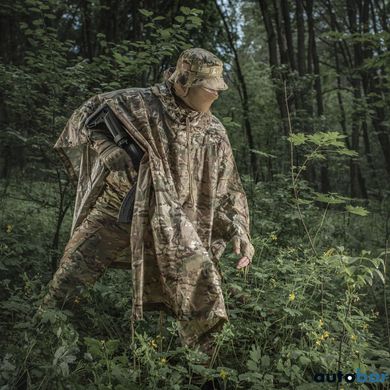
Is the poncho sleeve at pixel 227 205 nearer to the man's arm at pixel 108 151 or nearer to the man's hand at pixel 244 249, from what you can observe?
the man's hand at pixel 244 249

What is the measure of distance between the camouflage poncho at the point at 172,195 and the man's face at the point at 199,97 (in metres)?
0.07

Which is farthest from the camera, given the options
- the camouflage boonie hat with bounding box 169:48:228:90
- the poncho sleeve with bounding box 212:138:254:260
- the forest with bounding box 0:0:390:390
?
the poncho sleeve with bounding box 212:138:254:260

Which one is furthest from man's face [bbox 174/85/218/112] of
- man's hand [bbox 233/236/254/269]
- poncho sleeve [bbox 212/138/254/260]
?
man's hand [bbox 233/236/254/269]

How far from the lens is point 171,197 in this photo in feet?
10.0

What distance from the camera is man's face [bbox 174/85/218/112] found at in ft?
10.1

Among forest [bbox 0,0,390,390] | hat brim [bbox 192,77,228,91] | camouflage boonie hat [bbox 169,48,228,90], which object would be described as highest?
camouflage boonie hat [bbox 169,48,228,90]

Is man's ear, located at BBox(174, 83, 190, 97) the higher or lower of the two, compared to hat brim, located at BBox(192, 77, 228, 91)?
lower

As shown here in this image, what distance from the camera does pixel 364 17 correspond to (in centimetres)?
1296

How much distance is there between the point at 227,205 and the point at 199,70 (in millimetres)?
1090

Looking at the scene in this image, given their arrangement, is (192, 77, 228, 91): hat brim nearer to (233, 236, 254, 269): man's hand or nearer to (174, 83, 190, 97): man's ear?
(174, 83, 190, 97): man's ear

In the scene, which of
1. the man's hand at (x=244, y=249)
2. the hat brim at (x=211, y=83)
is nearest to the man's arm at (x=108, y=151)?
the hat brim at (x=211, y=83)

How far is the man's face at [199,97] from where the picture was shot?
121 inches

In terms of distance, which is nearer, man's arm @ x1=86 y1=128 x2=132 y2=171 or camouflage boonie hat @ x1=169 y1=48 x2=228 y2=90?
man's arm @ x1=86 y1=128 x2=132 y2=171

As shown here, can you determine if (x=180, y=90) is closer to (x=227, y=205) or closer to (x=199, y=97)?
(x=199, y=97)
